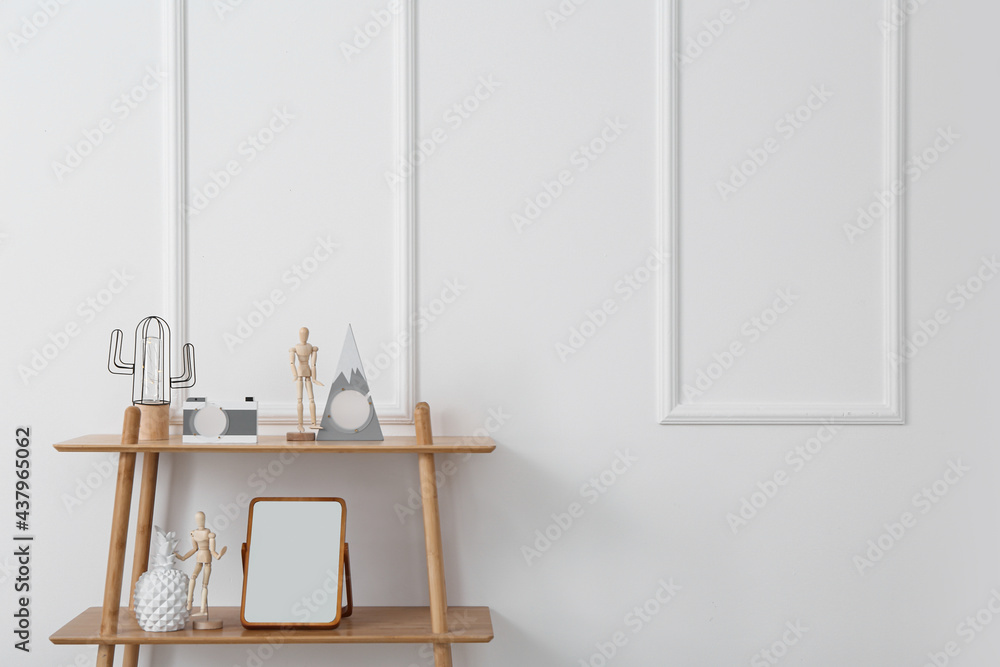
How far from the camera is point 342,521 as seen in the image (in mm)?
1795

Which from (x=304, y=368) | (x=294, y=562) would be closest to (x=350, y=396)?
(x=304, y=368)

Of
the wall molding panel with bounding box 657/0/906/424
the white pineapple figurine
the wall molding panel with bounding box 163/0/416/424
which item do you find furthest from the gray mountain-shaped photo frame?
the wall molding panel with bounding box 657/0/906/424

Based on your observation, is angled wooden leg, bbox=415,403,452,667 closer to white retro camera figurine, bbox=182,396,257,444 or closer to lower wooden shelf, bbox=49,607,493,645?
lower wooden shelf, bbox=49,607,493,645

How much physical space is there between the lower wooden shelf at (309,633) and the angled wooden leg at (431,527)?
0.05 meters

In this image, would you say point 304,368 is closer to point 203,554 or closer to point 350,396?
point 350,396

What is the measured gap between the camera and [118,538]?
1730 millimetres

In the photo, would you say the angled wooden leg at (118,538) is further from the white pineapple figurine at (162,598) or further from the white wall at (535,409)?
the white wall at (535,409)

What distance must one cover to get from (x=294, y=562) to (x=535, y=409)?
2.15 feet

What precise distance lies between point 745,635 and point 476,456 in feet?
2.57

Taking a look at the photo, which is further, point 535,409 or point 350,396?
point 535,409

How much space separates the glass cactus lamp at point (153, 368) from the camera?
5.95 ft

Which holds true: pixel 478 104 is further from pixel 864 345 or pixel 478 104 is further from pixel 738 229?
pixel 864 345

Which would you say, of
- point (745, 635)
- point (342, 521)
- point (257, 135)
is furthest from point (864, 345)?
point (257, 135)

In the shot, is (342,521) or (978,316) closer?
(342,521)
